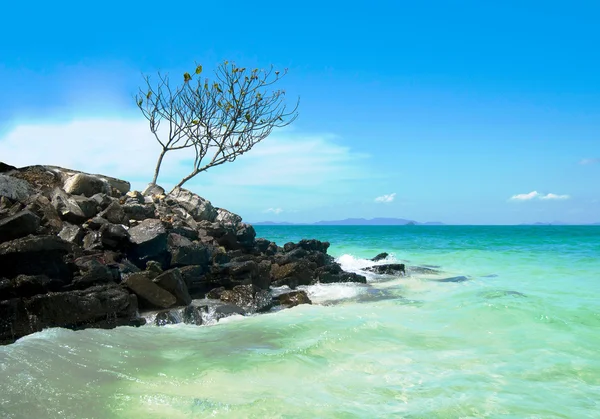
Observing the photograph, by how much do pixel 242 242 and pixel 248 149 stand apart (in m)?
7.70

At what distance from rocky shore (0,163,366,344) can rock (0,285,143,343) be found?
0.6 inches

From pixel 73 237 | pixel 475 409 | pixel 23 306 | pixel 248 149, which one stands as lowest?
pixel 475 409

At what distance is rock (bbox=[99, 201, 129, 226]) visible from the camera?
40.5 feet

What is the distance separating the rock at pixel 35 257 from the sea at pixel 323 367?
5.95ft

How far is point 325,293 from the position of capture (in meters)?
12.6

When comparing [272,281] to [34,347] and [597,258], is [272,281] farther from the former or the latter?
[597,258]

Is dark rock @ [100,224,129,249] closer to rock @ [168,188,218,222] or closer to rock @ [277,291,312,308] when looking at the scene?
rock @ [277,291,312,308]

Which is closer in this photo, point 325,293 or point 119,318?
point 119,318

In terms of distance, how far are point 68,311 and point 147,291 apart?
1655mm

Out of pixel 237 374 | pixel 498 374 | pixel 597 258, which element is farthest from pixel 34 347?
pixel 597 258

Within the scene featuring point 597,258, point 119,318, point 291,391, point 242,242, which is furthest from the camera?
point 597,258

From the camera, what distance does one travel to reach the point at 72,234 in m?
10.8

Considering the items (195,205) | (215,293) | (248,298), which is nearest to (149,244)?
(215,293)

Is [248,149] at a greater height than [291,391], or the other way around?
[248,149]
